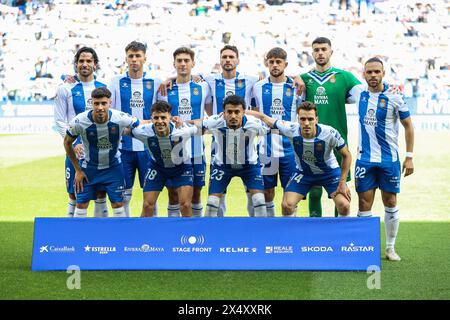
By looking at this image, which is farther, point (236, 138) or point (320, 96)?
point (320, 96)

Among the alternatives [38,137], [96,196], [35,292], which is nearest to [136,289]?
[35,292]

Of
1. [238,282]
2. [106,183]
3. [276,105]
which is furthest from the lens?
[276,105]

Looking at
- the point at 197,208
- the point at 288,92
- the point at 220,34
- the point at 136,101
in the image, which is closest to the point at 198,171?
the point at 197,208

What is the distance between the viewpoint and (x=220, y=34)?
20.9 m

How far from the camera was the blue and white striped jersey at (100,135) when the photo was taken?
6.48 m

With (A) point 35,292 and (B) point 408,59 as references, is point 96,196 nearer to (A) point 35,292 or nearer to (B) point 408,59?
(A) point 35,292

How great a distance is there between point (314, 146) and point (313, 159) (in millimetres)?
117

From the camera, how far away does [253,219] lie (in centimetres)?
575

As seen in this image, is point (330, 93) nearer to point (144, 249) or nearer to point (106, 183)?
point (106, 183)

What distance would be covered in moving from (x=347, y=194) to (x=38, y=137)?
12997mm

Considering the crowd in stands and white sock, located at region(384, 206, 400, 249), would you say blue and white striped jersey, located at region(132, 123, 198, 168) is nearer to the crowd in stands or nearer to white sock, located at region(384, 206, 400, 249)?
white sock, located at region(384, 206, 400, 249)

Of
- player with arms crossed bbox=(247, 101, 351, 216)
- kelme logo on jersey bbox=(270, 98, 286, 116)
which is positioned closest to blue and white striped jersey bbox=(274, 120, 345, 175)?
player with arms crossed bbox=(247, 101, 351, 216)

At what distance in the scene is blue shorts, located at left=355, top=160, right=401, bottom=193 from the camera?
6559 mm

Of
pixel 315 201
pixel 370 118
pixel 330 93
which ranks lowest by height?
pixel 315 201
